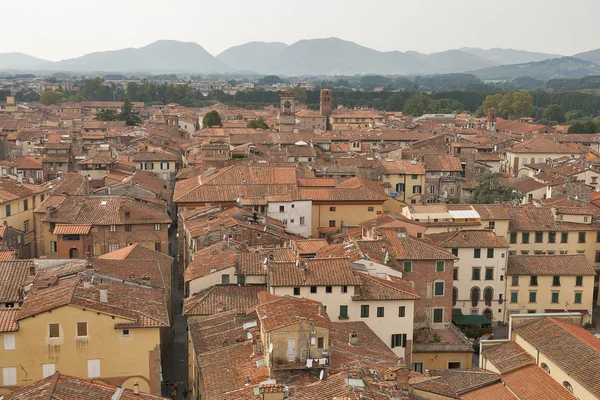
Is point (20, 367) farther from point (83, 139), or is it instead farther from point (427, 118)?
point (427, 118)

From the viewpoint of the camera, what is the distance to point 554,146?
301 ft

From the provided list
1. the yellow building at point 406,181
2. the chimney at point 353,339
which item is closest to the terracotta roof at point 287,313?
the chimney at point 353,339

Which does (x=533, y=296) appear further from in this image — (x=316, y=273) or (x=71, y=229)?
(x=71, y=229)

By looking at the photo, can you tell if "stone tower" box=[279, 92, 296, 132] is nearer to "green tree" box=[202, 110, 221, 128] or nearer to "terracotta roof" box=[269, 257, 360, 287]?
"green tree" box=[202, 110, 221, 128]

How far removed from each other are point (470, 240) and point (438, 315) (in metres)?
6.96

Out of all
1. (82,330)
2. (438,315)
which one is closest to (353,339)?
(82,330)

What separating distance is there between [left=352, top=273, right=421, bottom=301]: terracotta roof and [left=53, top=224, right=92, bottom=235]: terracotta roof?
63.6 feet

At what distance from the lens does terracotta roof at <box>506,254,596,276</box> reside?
43.2m

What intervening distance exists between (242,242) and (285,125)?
76362 millimetres

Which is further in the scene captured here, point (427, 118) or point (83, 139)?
point (427, 118)

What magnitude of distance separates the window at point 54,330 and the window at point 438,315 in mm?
20328

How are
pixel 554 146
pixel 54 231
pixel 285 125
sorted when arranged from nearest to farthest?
pixel 54 231, pixel 554 146, pixel 285 125

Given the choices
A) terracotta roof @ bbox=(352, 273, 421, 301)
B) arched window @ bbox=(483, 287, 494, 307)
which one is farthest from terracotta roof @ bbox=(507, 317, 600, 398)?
arched window @ bbox=(483, 287, 494, 307)

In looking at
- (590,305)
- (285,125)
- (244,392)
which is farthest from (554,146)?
(244,392)
